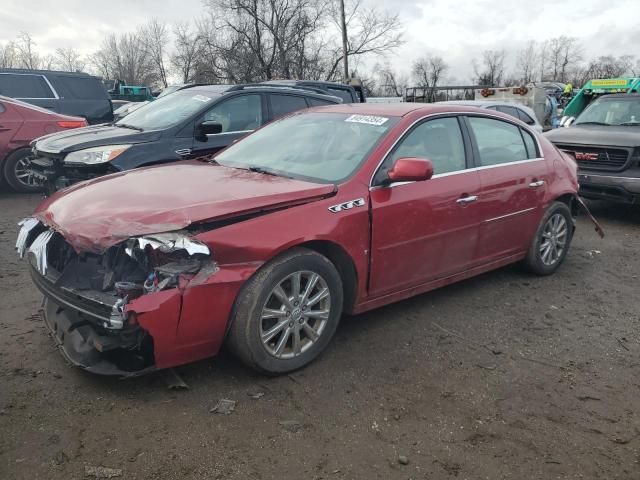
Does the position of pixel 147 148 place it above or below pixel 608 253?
above

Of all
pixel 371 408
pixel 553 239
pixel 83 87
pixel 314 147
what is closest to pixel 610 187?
pixel 553 239

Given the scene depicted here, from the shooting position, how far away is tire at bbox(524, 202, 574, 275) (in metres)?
5.09

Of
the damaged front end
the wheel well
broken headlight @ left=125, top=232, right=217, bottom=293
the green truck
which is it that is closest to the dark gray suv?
the damaged front end

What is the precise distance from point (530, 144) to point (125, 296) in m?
3.90

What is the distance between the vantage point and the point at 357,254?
3.53m

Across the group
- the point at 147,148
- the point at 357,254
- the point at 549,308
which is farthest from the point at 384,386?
the point at 147,148

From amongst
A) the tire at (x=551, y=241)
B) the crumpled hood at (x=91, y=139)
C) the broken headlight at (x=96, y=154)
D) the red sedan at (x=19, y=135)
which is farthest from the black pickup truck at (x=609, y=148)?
the red sedan at (x=19, y=135)

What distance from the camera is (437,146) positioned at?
164 inches

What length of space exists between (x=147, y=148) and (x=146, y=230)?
362cm

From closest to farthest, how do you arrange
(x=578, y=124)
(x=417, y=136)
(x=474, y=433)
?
1. (x=474, y=433)
2. (x=417, y=136)
3. (x=578, y=124)

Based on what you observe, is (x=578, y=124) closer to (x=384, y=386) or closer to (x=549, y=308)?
(x=549, y=308)

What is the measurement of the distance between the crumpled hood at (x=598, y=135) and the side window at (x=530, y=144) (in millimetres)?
3180

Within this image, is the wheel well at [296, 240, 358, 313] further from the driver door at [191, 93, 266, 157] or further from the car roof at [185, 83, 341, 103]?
the car roof at [185, 83, 341, 103]

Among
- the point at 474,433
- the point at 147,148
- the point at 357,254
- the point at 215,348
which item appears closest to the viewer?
the point at 474,433
